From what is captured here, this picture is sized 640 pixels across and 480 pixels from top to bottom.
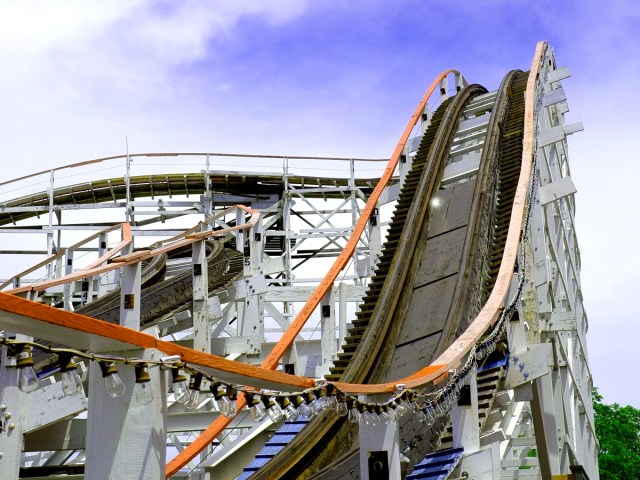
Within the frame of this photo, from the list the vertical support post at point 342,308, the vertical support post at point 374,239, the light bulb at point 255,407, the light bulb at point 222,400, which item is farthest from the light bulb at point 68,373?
the vertical support post at point 342,308

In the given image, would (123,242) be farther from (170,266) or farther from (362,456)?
(170,266)

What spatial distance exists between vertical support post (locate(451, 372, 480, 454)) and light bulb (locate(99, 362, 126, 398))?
9.13 feet

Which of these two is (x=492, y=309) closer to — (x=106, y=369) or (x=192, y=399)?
(x=192, y=399)

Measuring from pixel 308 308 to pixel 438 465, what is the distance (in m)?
2.83

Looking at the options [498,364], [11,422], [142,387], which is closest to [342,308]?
[498,364]

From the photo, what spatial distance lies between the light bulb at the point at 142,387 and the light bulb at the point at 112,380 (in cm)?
8

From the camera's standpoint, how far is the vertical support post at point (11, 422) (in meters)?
4.25

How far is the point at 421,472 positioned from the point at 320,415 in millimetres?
1675

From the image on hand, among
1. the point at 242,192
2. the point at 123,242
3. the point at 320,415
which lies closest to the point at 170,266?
the point at 242,192

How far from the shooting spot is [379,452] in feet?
15.2

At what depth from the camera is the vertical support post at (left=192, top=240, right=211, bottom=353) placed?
28.8 feet

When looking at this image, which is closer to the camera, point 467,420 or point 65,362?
point 65,362

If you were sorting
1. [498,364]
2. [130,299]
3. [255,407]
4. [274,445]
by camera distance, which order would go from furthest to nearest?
[274,445]
[498,364]
[130,299]
[255,407]

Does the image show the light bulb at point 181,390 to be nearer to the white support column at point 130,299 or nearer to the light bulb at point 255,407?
the light bulb at point 255,407
